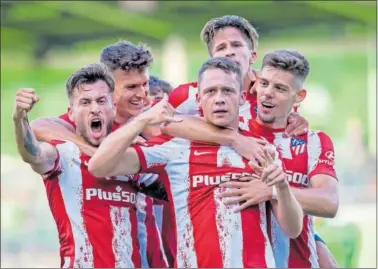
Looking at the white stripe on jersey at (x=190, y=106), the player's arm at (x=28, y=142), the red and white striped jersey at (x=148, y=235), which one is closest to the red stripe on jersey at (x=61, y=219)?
the player's arm at (x=28, y=142)

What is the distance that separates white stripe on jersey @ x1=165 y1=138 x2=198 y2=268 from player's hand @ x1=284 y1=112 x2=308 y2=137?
0.55 metres

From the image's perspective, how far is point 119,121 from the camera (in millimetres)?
4895

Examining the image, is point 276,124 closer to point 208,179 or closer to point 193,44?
point 208,179

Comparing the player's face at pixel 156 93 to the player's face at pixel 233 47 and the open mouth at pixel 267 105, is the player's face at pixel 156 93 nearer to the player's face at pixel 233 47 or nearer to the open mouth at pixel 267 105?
the player's face at pixel 233 47

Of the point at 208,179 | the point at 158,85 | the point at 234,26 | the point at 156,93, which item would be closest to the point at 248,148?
the point at 208,179

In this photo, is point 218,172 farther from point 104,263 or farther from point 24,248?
point 24,248

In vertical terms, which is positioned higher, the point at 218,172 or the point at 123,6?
the point at 123,6

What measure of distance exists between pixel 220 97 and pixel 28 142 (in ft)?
2.67

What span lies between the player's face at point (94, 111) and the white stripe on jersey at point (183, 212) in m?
0.33

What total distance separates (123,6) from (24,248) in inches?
520

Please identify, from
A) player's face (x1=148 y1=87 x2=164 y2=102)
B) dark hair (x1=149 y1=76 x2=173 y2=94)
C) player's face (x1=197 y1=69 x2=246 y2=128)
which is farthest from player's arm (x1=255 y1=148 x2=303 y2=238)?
dark hair (x1=149 y1=76 x2=173 y2=94)

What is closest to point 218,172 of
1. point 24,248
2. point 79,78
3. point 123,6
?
point 79,78

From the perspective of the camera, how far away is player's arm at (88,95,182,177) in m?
4.14

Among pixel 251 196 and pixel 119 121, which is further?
pixel 119 121
